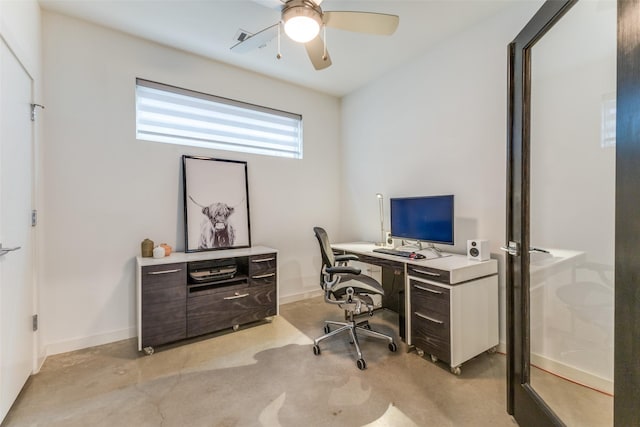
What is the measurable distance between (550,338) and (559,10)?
1715 millimetres

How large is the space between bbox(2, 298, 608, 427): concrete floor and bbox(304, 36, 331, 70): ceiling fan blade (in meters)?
2.42

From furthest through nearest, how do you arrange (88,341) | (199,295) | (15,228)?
(199,295) < (88,341) < (15,228)

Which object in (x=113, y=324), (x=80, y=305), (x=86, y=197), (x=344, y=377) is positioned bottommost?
(x=344, y=377)

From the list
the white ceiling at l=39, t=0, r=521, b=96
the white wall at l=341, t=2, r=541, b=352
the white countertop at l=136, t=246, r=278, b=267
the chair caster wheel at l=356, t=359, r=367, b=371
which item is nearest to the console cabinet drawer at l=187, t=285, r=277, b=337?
the white countertop at l=136, t=246, r=278, b=267

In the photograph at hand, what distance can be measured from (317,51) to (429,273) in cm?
194

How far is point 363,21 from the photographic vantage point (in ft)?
5.99

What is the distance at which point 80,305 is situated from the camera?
8.16ft

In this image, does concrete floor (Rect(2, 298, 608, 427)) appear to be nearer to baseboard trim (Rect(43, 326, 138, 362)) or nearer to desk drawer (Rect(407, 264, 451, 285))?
baseboard trim (Rect(43, 326, 138, 362))

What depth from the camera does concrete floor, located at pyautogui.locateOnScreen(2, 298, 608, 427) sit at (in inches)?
64.8

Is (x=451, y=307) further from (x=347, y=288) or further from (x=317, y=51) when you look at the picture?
(x=317, y=51)

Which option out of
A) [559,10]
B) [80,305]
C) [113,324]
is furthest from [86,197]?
[559,10]

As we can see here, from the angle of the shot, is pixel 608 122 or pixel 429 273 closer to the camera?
pixel 608 122

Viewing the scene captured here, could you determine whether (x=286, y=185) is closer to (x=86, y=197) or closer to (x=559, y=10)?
(x=86, y=197)

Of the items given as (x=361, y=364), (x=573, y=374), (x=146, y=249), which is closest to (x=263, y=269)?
(x=146, y=249)
